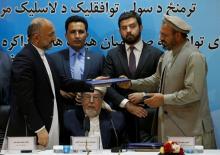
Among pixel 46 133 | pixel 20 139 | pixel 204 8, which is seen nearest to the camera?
pixel 20 139

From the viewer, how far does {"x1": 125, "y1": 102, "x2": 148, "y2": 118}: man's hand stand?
188 inches

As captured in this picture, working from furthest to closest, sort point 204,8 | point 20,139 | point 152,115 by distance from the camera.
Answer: point 204,8 < point 152,115 < point 20,139

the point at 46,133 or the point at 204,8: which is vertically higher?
the point at 204,8

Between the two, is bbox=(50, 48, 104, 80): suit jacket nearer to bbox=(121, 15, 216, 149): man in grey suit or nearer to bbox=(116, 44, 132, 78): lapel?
bbox=(116, 44, 132, 78): lapel

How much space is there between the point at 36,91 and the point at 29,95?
15 centimetres

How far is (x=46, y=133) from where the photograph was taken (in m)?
4.19

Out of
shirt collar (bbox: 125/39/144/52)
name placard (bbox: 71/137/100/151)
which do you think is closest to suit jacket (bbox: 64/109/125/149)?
name placard (bbox: 71/137/100/151)

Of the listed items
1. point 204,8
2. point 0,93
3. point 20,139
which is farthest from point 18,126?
point 204,8

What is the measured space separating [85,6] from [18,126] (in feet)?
6.60

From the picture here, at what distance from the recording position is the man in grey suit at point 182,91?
4.32 meters

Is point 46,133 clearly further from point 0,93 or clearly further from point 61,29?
point 61,29

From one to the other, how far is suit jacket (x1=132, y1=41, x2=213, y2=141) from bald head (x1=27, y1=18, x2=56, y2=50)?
3.79 feet

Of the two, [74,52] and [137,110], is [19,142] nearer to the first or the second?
[137,110]

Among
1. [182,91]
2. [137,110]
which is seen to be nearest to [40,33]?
[137,110]
